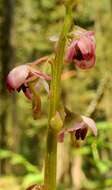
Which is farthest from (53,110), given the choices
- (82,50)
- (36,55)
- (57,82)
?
(36,55)

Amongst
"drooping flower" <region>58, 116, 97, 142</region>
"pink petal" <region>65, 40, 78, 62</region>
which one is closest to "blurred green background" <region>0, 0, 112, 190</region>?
"drooping flower" <region>58, 116, 97, 142</region>

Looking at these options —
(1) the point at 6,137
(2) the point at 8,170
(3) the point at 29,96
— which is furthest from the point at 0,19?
(3) the point at 29,96

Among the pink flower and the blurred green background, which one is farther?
the blurred green background

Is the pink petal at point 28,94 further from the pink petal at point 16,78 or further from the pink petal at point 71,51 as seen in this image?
the pink petal at point 71,51

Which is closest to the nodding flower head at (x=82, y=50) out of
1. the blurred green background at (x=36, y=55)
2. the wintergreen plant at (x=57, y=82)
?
the wintergreen plant at (x=57, y=82)

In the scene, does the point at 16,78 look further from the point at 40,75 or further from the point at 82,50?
the point at 82,50

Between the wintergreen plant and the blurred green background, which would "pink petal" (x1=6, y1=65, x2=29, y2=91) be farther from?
the blurred green background
